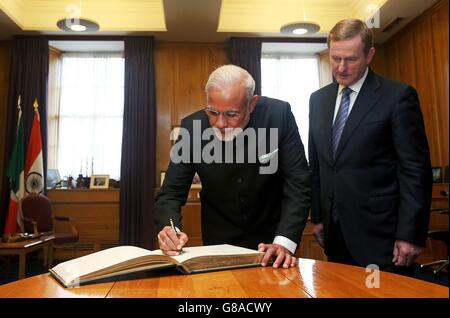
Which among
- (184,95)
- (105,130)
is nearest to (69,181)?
(105,130)

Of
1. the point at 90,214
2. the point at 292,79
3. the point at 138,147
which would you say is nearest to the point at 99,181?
the point at 90,214

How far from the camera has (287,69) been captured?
280 inches

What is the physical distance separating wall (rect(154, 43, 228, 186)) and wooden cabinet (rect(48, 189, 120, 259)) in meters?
1.29

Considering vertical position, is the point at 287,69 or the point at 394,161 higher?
the point at 287,69

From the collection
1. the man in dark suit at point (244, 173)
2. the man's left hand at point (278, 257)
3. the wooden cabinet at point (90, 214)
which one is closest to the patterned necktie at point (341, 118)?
the man in dark suit at point (244, 173)

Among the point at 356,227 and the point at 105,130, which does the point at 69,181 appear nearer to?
the point at 105,130

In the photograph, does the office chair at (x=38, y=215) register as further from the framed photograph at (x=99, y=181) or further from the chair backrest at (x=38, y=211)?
the framed photograph at (x=99, y=181)

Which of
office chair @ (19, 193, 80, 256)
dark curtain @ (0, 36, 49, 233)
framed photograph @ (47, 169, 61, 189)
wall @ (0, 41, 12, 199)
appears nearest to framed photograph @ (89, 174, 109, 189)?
framed photograph @ (47, 169, 61, 189)

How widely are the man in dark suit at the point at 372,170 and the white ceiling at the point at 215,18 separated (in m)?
4.02

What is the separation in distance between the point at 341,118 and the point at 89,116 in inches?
223

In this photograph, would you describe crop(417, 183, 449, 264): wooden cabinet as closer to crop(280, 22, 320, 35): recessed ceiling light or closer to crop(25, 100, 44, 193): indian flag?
crop(280, 22, 320, 35): recessed ceiling light

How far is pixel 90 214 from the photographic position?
6.16 m

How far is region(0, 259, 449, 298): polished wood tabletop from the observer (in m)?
0.92

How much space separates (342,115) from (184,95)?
5090 millimetres
